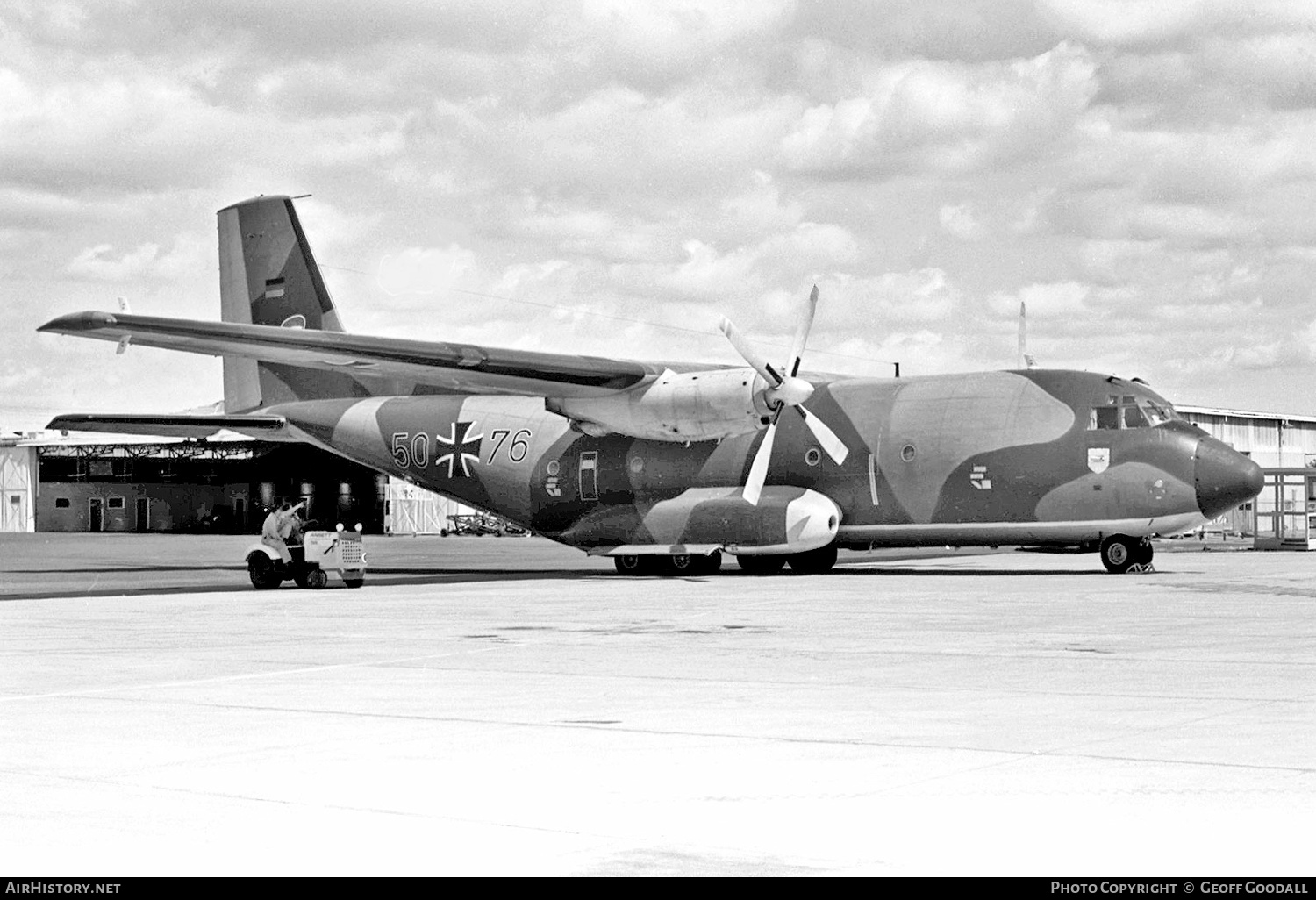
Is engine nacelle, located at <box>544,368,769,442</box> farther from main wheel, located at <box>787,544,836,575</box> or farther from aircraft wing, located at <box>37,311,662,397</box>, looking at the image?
main wheel, located at <box>787,544,836,575</box>

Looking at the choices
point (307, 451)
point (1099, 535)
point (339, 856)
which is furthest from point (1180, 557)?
point (307, 451)

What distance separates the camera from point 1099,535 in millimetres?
30594

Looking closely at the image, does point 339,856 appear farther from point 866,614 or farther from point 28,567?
point 28,567

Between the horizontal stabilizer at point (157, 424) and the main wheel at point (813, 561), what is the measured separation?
42.3ft

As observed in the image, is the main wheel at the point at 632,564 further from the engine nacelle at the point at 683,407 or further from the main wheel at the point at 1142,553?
the main wheel at the point at 1142,553

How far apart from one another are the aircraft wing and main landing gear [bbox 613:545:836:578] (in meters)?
4.52

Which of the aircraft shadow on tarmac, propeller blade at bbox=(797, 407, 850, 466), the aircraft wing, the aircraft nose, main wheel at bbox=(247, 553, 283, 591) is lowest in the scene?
the aircraft shadow on tarmac

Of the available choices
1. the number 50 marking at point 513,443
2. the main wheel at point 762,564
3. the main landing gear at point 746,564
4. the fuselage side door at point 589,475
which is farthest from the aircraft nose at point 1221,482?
the number 50 marking at point 513,443

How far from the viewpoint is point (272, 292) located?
38500 millimetres

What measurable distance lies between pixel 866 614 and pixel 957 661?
5933 mm

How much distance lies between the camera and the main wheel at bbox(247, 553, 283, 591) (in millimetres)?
28859

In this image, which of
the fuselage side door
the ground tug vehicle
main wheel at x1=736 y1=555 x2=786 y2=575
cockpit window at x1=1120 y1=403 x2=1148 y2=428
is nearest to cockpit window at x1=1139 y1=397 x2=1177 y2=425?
cockpit window at x1=1120 y1=403 x2=1148 y2=428

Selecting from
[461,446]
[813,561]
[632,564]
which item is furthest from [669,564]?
[461,446]

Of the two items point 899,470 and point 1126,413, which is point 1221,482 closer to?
point 1126,413
